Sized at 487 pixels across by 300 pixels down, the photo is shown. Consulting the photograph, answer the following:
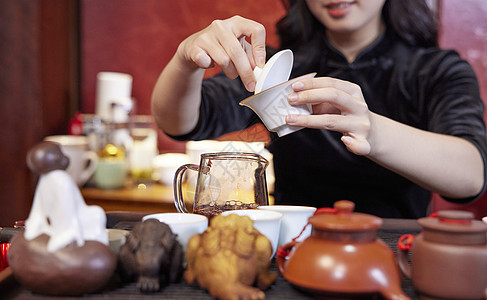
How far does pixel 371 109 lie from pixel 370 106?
13 mm

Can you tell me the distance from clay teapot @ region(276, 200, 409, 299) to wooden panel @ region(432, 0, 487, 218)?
7.34 ft

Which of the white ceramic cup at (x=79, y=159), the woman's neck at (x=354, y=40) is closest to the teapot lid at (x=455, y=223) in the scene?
the woman's neck at (x=354, y=40)

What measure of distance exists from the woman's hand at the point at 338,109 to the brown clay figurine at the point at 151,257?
0.38 metres

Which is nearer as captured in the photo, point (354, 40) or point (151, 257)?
point (151, 257)

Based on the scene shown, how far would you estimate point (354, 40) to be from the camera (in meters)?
1.89

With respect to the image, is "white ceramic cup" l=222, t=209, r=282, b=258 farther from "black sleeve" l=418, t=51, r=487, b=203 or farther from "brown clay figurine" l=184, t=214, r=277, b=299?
"black sleeve" l=418, t=51, r=487, b=203

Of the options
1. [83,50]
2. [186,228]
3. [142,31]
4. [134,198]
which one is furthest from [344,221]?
[83,50]

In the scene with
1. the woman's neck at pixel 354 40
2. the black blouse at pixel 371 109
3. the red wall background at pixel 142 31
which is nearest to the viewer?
the black blouse at pixel 371 109

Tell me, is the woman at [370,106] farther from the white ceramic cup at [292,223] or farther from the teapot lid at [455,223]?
the teapot lid at [455,223]

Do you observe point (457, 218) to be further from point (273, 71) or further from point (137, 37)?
point (137, 37)

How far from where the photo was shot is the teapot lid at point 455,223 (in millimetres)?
721

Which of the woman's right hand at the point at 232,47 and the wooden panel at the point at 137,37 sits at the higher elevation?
the wooden panel at the point at 137,37

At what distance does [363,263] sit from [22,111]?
8.85ft

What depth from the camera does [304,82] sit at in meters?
1.01
